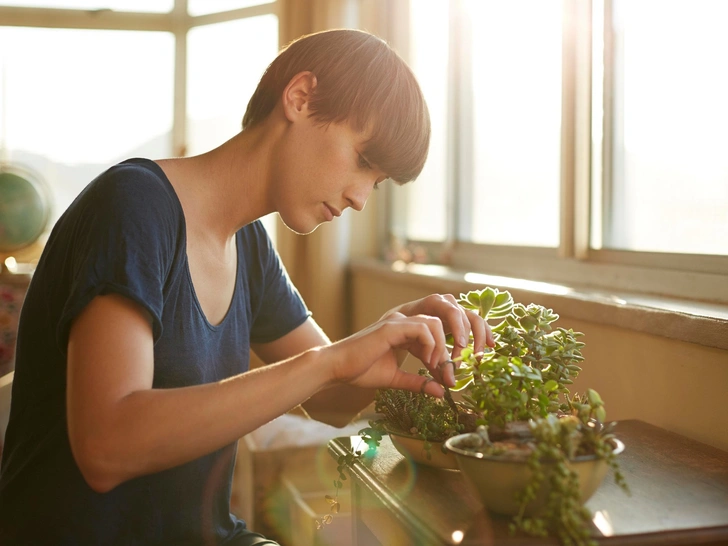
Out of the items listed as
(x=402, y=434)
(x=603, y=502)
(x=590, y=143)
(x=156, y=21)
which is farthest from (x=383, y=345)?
(x=156, y=21)

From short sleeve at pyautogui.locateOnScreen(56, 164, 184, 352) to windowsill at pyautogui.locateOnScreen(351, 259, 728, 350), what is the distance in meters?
0.81

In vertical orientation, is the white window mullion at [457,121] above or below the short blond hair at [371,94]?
above

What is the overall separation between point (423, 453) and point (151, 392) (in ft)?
1.18

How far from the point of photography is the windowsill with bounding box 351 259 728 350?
1.20 metres

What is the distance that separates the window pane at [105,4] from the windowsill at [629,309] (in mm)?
2630

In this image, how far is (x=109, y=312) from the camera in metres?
0.88

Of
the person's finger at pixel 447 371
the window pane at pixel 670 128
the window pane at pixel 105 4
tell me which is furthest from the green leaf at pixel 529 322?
the window pane at pixel 105 4

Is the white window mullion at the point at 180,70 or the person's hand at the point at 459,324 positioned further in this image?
the white window mullion at the point at 180,70

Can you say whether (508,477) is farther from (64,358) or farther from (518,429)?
(64,358)

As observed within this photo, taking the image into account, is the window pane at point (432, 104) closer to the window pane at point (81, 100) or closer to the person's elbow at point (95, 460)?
the window pane at point (81, 100)

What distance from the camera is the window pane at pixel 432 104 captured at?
2994mm

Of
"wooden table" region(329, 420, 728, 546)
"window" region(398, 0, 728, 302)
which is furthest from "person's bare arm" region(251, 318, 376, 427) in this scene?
"window" region(398, 0, 728, 302)

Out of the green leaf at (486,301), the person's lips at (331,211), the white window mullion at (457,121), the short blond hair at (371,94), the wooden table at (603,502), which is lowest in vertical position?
the wooden table at (603,502)

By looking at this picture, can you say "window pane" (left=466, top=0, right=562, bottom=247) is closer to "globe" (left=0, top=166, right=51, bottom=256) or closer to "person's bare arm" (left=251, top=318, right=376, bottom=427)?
"person's bare arm" (left=251, top=318, right=376, bottom=427)
